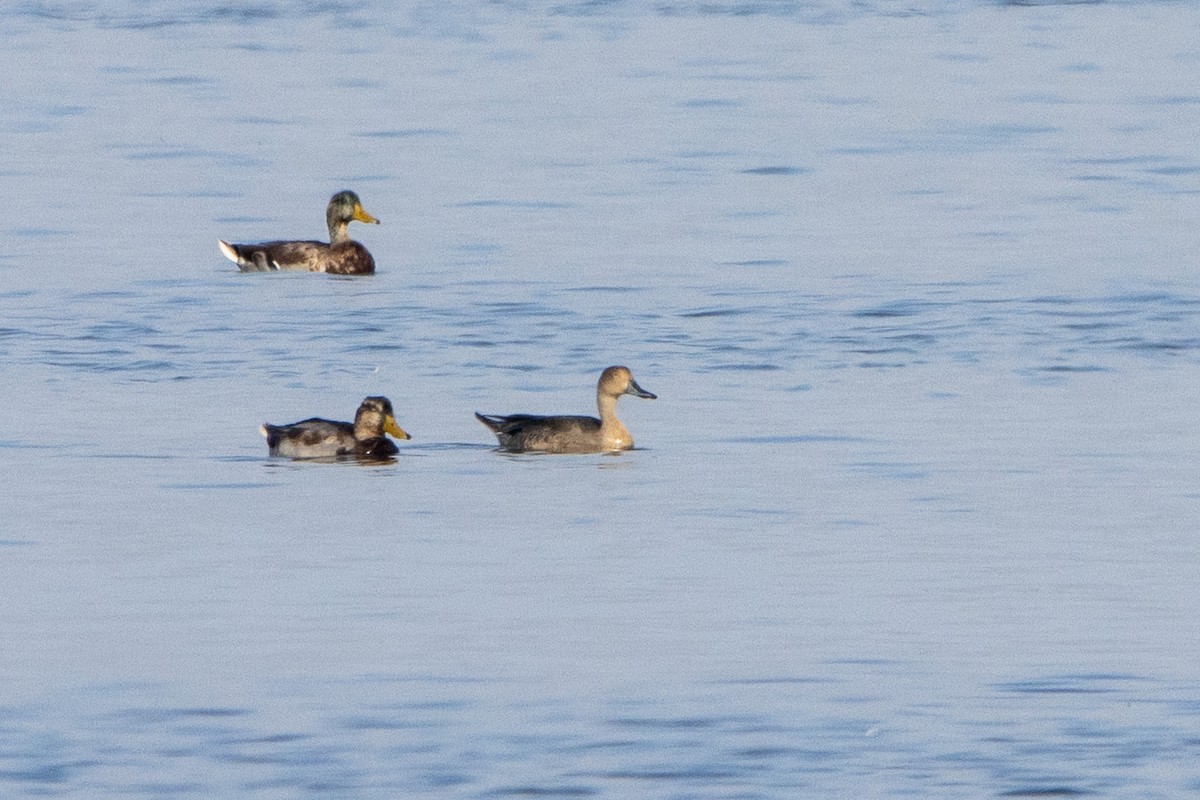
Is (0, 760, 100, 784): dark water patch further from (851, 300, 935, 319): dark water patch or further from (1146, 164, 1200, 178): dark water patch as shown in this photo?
(1146, 164, 1200, 178): dark water patch

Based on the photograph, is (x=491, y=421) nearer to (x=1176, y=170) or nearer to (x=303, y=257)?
(x=303, y=257)

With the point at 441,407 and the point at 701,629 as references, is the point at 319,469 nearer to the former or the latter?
the point at 441,407

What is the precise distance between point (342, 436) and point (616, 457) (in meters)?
1.36

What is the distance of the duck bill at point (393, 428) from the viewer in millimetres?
12773

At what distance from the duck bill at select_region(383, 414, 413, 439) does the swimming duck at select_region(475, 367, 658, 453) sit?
18.4 inches

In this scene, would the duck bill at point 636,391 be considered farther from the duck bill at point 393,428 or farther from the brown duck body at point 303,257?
the brown duck body at point 303,257

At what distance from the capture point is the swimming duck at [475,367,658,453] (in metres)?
12.9

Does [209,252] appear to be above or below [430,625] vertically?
above

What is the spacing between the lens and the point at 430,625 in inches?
359

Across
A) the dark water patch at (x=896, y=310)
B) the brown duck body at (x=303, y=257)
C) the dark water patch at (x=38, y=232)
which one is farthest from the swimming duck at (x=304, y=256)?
the dark water patch at (x=896, y=310)

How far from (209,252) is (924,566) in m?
11.5

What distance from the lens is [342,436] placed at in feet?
41.6

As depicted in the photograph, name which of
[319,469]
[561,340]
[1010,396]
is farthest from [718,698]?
[561,340]

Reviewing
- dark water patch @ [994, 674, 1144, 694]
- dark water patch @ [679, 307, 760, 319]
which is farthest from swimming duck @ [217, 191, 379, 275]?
dark water patch @ [994, 674, 1144, 694]
